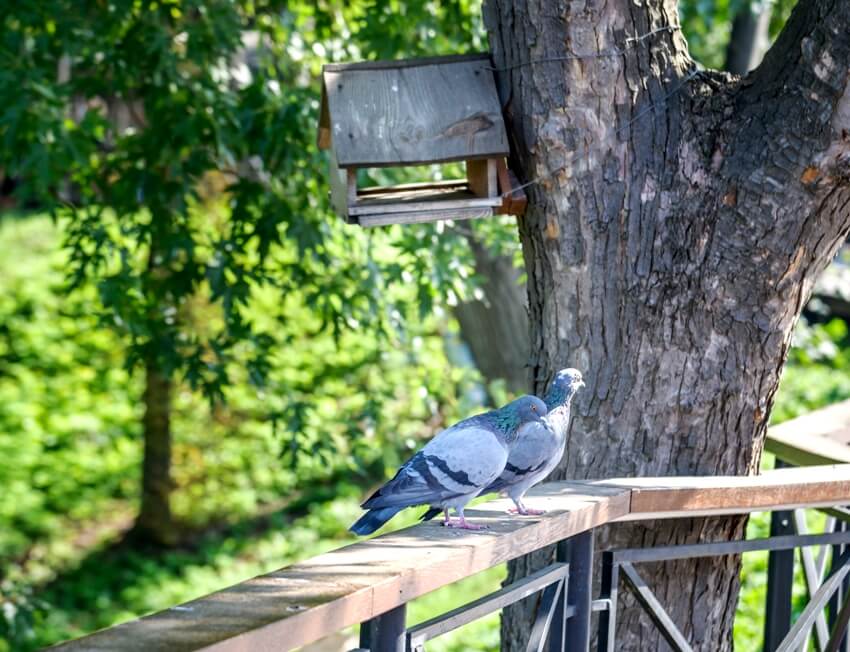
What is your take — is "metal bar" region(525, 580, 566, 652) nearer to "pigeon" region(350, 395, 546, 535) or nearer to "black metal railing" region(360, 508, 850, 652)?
"black metal railing" region(360, 508, 850, 652)

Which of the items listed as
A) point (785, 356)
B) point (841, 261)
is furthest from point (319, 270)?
point (841, 261)

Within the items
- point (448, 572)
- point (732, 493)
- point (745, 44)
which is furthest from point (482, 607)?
point (745, 44)

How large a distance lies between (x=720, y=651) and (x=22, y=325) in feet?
26.5

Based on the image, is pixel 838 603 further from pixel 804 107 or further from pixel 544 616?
pixel 804 107

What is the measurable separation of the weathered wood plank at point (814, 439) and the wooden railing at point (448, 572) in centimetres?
42

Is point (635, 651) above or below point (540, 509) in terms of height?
below

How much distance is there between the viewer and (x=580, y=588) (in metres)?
2.63

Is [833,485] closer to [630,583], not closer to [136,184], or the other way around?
[630,583]

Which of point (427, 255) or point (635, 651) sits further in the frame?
point (427, 255)

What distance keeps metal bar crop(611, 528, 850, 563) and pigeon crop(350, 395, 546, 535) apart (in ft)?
1.59

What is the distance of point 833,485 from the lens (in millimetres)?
2963

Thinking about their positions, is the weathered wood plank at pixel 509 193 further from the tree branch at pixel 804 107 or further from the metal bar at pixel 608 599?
the metal bar at pixel 608 599

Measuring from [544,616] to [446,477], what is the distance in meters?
0.40

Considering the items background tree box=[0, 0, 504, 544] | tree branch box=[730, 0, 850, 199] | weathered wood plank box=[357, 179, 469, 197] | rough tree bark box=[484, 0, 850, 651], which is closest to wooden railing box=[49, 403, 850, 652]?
rough tree bark box=[484, 0, 850, 651]
